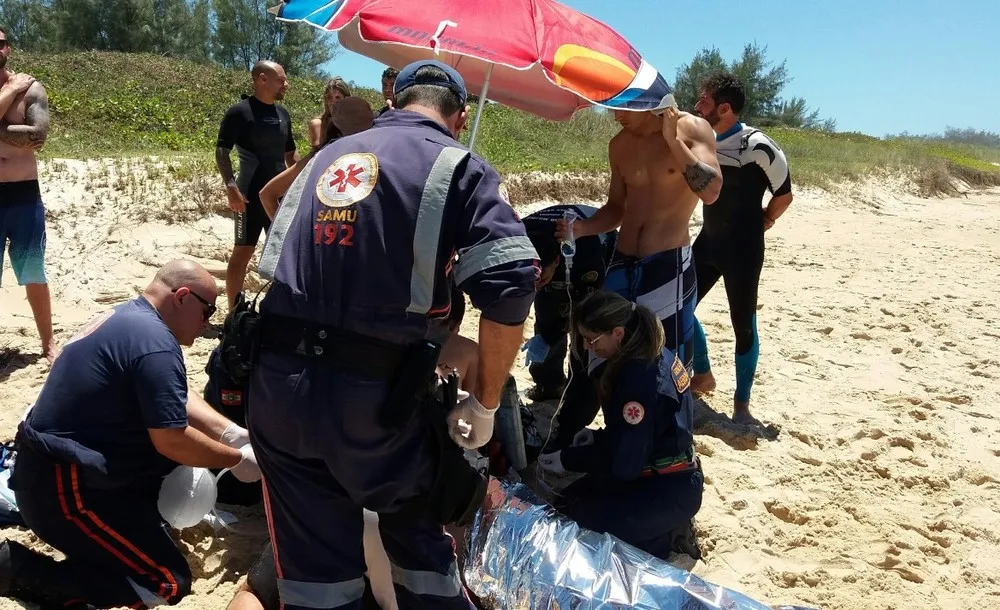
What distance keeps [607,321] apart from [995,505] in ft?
7.67

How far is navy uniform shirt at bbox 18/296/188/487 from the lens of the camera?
243cm

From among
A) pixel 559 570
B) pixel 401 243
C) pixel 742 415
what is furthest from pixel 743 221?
pixel 401 243

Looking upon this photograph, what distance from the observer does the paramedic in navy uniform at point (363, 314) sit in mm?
1869

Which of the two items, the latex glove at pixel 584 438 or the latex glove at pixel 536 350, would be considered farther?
the latex glove at pixel 536 350

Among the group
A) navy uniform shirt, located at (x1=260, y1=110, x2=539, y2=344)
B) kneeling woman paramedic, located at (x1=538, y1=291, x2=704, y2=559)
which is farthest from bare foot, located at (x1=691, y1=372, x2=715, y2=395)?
navy uniform shirt, located at (x1=260, y1=110, x2=539, y2=344)

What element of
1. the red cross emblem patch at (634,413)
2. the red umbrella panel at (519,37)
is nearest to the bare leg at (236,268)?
the red umbrella panel at (519,37)

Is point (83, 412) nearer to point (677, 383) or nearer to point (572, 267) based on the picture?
point (677, 383)

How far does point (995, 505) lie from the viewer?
3.71 meters

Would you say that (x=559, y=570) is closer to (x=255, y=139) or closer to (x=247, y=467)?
(x=247, y=467)

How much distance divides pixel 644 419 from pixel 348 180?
1533 millimetres

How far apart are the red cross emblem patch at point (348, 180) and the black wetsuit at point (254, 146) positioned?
11.0ft

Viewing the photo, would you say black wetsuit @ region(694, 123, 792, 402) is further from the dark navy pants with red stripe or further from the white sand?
the dark navy pants with red stripe

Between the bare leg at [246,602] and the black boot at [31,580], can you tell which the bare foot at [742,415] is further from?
the black boot at [31,580]

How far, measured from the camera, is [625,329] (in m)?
2.99
